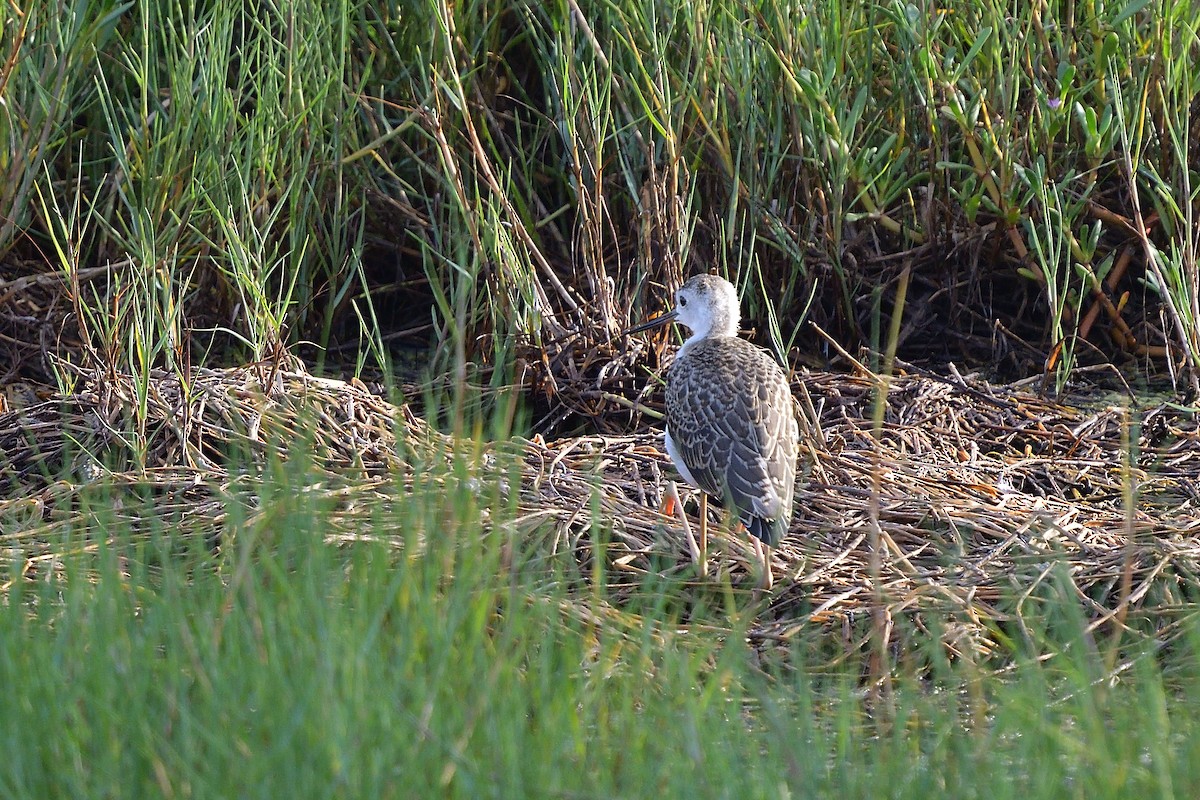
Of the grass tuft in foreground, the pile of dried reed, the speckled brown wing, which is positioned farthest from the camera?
the speckled brown wing

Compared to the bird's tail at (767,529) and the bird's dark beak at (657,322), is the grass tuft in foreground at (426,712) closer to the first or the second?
the bird's tail at (767,529)

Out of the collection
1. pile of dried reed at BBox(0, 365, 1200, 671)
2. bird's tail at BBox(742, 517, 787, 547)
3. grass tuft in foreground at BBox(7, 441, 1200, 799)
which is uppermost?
grass tuft in foreground at BBox(7, 441, 1200, 799)

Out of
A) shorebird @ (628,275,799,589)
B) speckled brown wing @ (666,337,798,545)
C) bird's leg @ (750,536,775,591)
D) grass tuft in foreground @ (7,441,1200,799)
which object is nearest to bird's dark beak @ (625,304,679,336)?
shorebird @ (628,275,799,589)

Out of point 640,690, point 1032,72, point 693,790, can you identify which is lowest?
point 640,690

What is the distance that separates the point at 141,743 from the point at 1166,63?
4261 millimetres

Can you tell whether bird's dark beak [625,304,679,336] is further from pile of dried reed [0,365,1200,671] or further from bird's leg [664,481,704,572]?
bird's leg [664,481,704,572]

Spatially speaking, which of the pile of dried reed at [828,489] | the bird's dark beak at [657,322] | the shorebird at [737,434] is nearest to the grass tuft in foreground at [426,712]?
the pile of dried reed at [828,489]

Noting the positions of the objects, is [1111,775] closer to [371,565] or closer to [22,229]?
[371,565]

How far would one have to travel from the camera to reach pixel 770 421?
4.45 m

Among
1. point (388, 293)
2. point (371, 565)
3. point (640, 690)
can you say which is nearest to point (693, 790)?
point (640, 690)

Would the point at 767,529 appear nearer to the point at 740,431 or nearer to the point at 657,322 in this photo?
the point at 740,431

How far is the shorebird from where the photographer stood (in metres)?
4.23

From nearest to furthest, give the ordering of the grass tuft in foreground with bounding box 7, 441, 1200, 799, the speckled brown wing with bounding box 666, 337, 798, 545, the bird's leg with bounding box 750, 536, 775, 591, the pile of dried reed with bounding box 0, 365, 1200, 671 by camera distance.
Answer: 1. the grass tuft in foreground with bounding box 7, 441, 1200, 799
2. the pile of dried reed with bounding box 0, 365, 1200, 671
3. the bird's leg with bounding box 750, 536, 775, 591
4. the speckled brown wing with bounding box 666, 337, 798, 545

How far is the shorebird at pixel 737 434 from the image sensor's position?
4.23 metres
